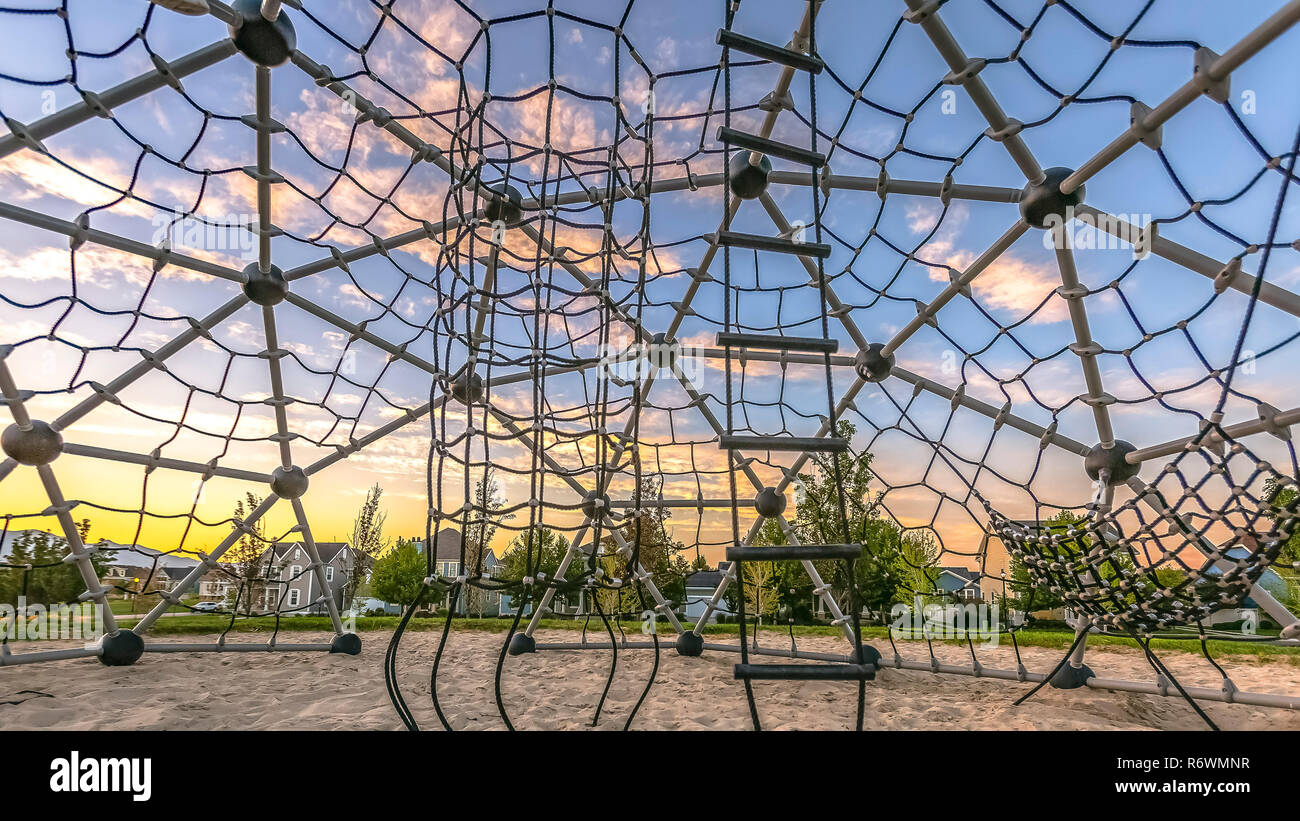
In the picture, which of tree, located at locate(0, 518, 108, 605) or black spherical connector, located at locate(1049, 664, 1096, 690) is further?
tree, located at locate(0, 518, 108, 605)

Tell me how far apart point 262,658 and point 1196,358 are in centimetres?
886

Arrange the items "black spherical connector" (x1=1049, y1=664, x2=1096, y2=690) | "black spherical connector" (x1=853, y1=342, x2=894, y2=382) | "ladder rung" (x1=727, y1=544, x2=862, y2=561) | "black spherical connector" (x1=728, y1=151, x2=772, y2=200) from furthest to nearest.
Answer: "black spherical connector" (x1=853, y1=342, x2=894, y2=382) < "black spherical connector" (x1=1049, y1=664, x2=1096, y2=690) < "black spherical connector" (x1=728, y1=151, x2=772, y2=200) < "ladder rung" (x1=727, y1=544, x2=862, y2=561)

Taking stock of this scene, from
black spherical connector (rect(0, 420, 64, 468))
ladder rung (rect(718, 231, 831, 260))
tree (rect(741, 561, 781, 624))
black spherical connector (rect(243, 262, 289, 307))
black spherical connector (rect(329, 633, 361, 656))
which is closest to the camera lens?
ladder rung (rect(718, 231, 831, 260))

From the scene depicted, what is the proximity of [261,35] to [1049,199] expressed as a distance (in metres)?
5.14

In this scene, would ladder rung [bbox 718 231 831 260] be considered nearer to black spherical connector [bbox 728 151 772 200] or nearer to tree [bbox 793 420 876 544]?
black spherical connector [bbox 728 151 772 200]

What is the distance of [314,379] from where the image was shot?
680 centimetres

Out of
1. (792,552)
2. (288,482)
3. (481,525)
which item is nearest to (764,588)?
(288,482)

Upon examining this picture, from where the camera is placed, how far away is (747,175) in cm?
461

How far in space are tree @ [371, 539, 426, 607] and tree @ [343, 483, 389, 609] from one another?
71 centimetres

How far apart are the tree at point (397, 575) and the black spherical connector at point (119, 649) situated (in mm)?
13839

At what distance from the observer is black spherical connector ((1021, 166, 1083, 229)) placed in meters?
3.91

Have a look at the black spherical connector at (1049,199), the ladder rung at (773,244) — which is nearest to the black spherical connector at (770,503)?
the black spherical connector at (1049,199)

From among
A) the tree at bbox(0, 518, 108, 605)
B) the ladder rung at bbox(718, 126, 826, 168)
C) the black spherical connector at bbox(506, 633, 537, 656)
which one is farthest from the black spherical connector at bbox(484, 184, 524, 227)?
the tree at bbox(0, 518, 108, 605)

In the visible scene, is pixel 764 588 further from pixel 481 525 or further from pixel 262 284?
pixel 481 525
